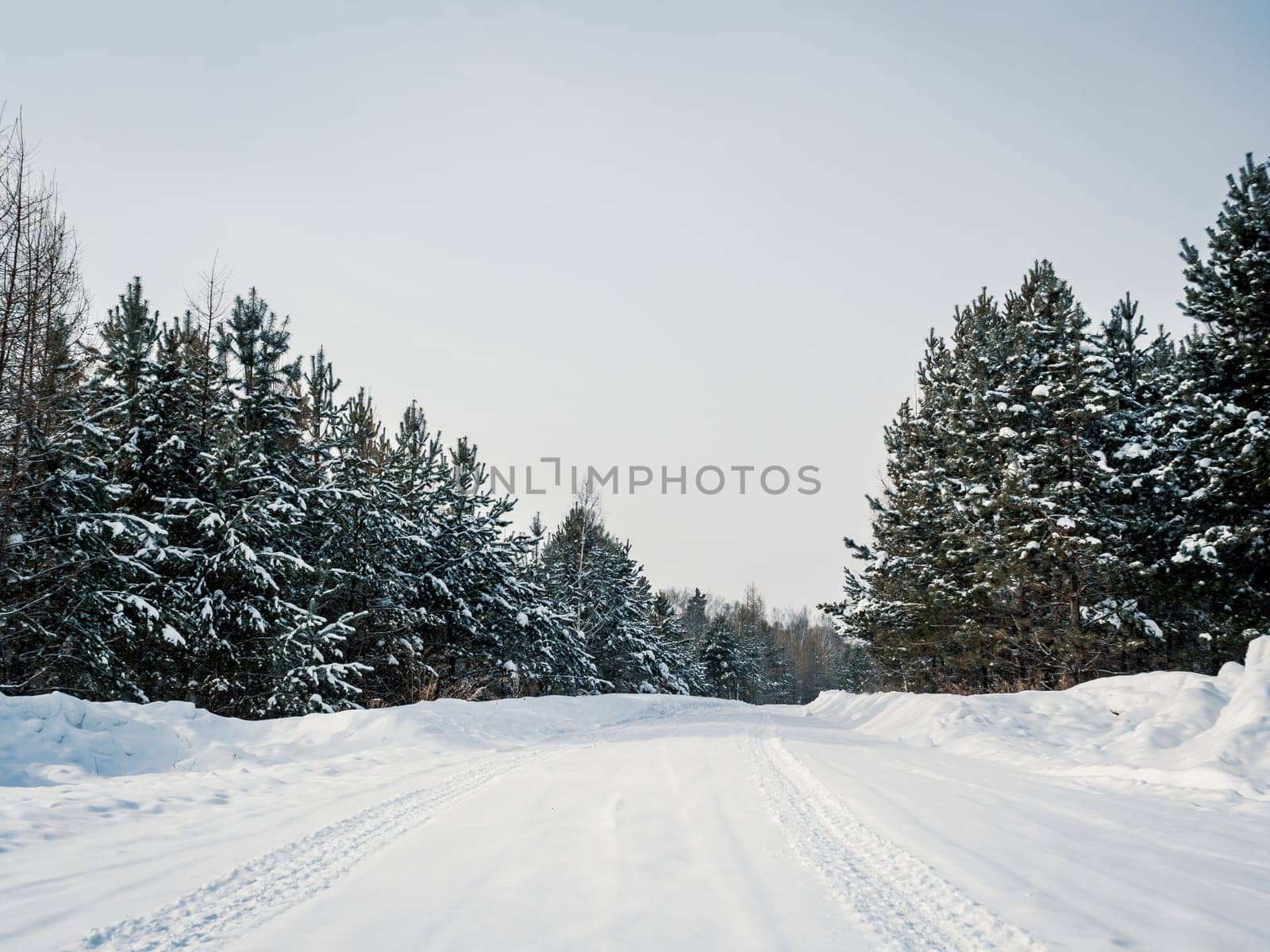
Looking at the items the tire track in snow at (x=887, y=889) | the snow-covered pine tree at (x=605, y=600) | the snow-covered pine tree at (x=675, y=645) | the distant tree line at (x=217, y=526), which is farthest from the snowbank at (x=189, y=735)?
the snow-covered pine tree at (x=675, y=645)

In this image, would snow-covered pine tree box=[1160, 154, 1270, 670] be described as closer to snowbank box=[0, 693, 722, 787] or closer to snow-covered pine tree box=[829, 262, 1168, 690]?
snow-covered pine tree box=[829, 262, 1168, 690]

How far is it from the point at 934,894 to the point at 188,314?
62.0 ft

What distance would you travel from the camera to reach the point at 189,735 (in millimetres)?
9602

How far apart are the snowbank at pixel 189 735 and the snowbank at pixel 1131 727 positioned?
7489mm

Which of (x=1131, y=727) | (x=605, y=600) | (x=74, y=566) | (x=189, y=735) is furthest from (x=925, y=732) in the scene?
(x=605, y=600)

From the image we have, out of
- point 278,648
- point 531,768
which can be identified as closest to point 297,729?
point 278,648

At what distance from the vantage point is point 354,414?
1831 centimetres

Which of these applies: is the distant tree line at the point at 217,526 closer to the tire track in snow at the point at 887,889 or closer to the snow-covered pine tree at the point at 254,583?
the snow-covered pine tree at the point at 254,583

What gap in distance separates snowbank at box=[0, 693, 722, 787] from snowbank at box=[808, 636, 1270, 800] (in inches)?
295

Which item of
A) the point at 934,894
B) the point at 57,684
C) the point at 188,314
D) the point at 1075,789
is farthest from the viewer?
the point at 188,314

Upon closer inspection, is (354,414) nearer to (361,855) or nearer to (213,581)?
(213,581)

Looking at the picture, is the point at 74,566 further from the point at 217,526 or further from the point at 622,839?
the point at 622,839

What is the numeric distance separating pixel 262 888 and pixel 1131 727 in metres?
12.5

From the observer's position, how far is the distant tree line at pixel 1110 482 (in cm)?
1441
